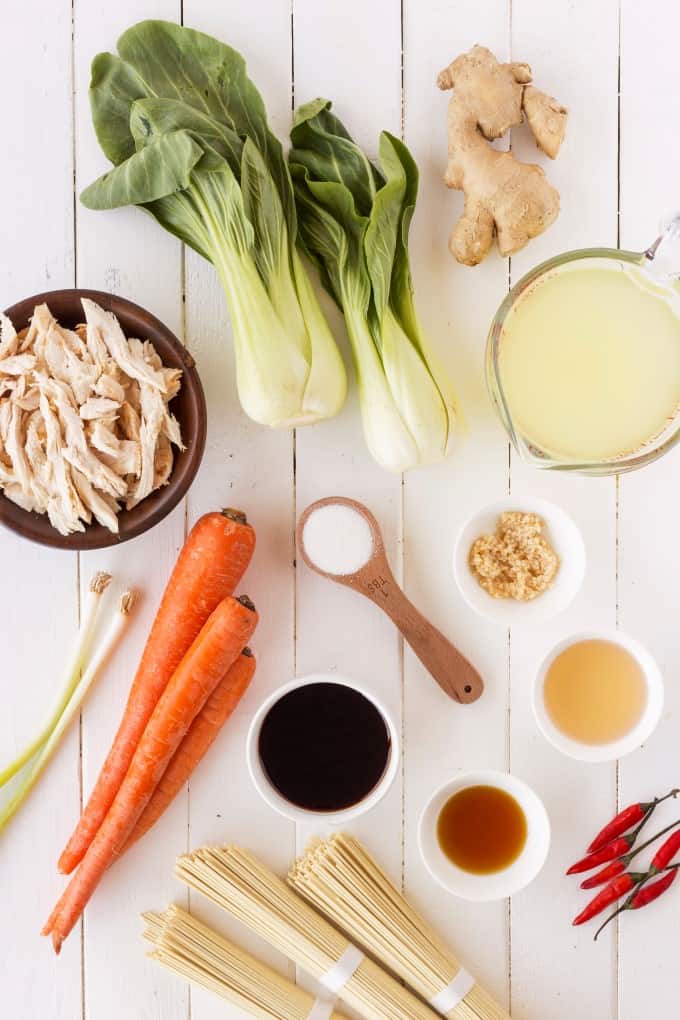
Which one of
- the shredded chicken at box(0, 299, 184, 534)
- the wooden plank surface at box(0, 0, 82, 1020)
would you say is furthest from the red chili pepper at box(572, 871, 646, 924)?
the shredded chicken at box(0, 299, 184, 534)

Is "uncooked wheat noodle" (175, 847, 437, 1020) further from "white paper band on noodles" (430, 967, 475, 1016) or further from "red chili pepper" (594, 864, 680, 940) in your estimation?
"red chili pepper" (594, 864, 680, 940)

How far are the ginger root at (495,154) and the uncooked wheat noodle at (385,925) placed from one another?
0.84 metres

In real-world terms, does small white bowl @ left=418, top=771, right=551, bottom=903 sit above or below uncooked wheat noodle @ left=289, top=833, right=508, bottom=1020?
above

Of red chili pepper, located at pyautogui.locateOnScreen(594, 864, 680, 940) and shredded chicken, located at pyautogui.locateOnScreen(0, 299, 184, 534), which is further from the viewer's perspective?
red chili pepper, located at pyautogui.locateOnScreen(594, 864, 680, 940)

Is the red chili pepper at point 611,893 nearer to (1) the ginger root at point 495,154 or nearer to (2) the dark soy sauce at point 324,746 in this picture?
(2) the dark soy sauce at point 324,746

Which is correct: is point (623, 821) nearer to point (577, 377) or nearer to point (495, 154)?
point (577, 377)

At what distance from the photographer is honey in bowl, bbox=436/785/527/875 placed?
1215mm

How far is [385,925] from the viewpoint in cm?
121

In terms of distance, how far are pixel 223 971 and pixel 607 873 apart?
21.2 inches

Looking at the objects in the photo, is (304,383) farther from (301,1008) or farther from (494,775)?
(301,1008)

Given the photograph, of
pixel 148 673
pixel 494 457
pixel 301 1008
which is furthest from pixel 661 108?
pixel 301 1008

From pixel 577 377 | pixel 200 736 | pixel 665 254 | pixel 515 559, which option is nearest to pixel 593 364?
pixel 577 377

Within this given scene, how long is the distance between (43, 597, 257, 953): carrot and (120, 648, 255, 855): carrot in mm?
18

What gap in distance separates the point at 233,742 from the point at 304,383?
1.66 feet
